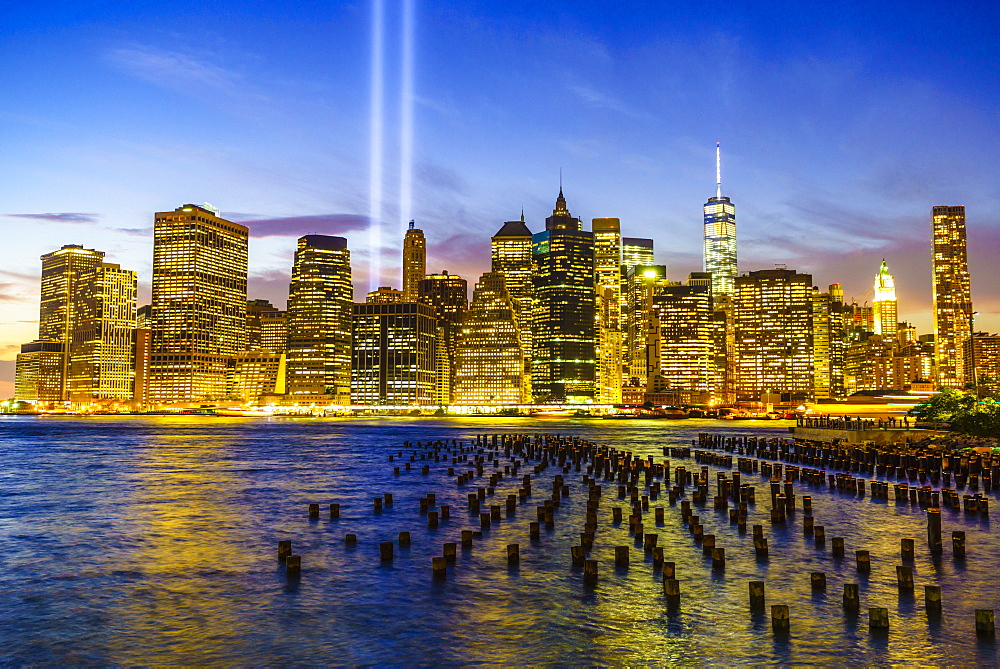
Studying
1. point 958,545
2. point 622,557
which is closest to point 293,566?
point 622,557

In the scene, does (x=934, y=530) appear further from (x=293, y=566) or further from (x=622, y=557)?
(x=293, y=566)

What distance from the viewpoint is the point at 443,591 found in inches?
1141

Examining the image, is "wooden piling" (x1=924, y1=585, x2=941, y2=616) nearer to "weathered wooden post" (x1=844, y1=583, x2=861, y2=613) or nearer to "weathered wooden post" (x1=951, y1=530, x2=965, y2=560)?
"weathered wooden post" (x1=844, y1=583, x2=861, y2=613)

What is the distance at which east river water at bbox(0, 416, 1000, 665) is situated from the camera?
22.5 m

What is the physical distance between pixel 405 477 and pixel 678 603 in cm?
4952

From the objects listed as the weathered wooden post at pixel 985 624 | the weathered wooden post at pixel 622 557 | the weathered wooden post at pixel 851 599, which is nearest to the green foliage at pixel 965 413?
the weathered wooden post at pixel 622 557

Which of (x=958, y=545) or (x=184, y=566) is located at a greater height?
(x=958, y=545)

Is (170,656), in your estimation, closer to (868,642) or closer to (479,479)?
(868,642)

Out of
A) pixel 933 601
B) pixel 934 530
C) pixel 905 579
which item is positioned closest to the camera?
pixel 933 601

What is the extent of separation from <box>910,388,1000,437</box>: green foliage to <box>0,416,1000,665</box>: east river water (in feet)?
170

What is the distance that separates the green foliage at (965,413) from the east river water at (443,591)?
51.8 metres

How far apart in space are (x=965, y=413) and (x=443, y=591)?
306ft

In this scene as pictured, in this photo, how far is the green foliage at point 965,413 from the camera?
96500mm

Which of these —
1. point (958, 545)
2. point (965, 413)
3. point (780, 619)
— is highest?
point (965, 413)
